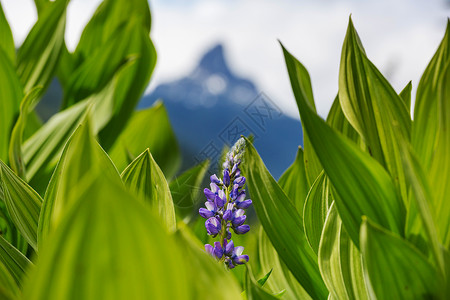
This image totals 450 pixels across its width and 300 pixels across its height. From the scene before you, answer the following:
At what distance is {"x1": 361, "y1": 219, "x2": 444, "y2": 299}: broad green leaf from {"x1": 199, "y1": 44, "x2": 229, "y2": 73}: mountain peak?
10283 centimetres

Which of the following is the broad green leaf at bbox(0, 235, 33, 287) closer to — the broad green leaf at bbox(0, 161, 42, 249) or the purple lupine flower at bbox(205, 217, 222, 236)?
the broad green leaf at bbox(0, 161, 42, 249)

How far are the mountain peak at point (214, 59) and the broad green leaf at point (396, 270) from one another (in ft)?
337

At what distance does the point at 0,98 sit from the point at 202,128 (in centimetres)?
4974

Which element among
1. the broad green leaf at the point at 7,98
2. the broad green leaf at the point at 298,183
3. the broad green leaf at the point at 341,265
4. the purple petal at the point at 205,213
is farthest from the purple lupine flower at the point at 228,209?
the broad green leaf at the point at 7,98

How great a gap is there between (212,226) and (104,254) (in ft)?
0.97

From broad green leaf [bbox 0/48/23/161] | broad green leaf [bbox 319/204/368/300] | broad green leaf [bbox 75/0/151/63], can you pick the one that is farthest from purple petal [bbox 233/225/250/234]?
broad green leaf [bbox 75/0/151/63]

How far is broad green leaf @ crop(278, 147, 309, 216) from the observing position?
78 cm

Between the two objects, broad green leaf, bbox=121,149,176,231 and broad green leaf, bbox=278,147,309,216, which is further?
broad green leaf, bbox=278,147,309,216

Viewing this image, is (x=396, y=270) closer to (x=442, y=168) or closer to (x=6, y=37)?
(x=442, y=168)

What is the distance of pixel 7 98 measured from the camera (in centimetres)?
101

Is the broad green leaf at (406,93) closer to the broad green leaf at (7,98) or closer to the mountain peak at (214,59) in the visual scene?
the broad green leaf at (7,98)

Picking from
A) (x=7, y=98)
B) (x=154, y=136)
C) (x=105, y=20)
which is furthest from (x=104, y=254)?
(x=105, y=20)

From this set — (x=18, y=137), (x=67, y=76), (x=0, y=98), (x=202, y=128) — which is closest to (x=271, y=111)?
(x=18, y=137)

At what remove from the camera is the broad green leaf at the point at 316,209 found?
572mm
